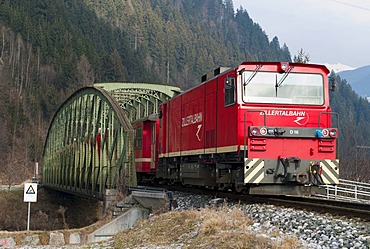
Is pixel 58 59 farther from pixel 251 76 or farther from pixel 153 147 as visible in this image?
pixel 251 76

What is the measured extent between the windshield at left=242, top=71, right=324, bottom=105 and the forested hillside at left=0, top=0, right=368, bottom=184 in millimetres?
46674

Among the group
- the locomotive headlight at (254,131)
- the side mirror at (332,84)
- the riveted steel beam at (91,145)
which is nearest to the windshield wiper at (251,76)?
the locomotive headlight at (254,131)

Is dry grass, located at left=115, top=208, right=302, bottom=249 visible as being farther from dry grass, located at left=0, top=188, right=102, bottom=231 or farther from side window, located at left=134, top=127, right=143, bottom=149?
dry grass, located at left=0, top=188, right=102, bottom=231

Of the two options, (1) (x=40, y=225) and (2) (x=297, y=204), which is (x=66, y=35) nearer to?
(1) (x=40, y=225)

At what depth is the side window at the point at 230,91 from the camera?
14.6 meters

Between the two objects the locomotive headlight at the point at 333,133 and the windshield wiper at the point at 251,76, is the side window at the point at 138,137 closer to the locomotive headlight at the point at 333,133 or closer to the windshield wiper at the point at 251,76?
the windshield wiper at the point at 251,76

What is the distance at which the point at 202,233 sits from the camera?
35.7ft

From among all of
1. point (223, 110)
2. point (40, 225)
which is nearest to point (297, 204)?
point (223, 110)

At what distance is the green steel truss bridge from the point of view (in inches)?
1037

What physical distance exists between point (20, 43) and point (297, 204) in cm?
8910

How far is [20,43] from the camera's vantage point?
313 ft

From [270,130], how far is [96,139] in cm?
1899

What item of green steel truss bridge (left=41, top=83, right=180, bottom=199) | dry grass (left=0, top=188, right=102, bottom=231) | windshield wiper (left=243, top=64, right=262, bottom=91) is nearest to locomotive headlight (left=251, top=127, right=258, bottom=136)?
windshield wiper (left=243, top=64, right=262, bottom=91)

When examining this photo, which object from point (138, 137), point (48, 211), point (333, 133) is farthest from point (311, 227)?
point (48, 211)
